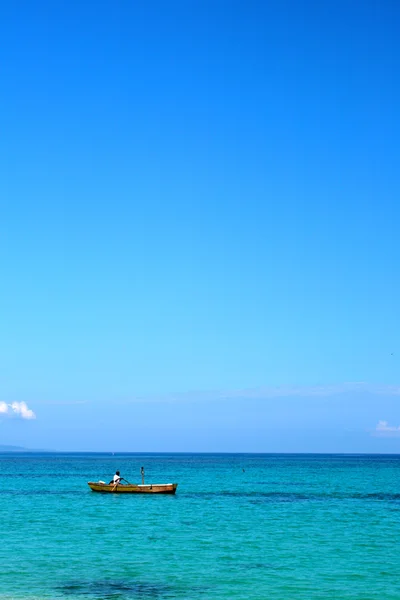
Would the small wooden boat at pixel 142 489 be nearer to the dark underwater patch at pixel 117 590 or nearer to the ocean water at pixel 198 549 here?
the ocean water at pixel 198 549

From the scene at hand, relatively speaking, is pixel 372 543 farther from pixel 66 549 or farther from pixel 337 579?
pixel 66 549

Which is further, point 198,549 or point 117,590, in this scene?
point 198,549

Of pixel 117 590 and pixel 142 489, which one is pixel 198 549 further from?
pixel 142 489

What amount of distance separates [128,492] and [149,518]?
17.6 m

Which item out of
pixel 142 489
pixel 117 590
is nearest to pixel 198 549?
pixel 117 590

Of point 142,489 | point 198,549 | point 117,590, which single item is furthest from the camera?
point 142,489

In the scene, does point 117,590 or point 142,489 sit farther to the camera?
point 142,489

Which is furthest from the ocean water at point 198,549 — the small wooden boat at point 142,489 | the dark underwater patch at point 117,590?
the small wooden boat at point 142,489

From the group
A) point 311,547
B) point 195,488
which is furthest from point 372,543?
point 195,488

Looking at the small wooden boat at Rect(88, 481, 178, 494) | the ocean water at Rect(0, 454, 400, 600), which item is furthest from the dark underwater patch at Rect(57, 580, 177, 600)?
the small wooden boat at Rect(88, 481, 178, 494)

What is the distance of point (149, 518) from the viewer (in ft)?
154

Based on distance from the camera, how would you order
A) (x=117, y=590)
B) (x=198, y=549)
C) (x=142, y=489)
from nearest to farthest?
(x=117, y=590), (x=198, y=549), (x=142, y=489)

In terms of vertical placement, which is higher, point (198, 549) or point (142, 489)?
point (142, 489)

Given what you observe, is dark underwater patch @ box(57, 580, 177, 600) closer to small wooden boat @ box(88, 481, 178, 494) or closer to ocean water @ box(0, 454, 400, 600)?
ocean water @ box(0, 454, 400, 600)
